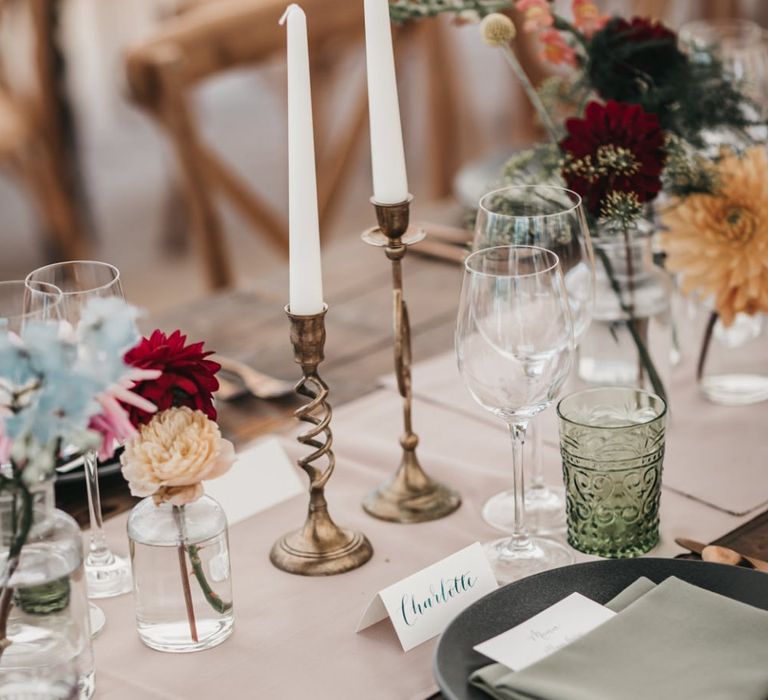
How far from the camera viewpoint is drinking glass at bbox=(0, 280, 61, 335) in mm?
916

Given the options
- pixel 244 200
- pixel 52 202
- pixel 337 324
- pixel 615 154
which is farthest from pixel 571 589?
pixel 52 202

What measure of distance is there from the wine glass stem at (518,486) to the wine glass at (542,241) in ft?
0.21

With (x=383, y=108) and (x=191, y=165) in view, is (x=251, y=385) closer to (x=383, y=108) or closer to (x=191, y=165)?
(x=383, y=108)

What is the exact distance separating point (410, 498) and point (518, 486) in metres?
0.17

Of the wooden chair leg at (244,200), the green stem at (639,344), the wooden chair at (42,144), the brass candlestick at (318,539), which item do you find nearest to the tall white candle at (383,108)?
the brass candlestick at (318,539)

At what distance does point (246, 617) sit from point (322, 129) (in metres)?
2.80

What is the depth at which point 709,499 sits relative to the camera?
115cm

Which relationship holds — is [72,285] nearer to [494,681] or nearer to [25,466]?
[25,466]

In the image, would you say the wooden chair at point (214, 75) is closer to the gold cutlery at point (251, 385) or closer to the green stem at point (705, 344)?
the gold cutlery at point (251, 385)

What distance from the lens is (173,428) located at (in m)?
0.85

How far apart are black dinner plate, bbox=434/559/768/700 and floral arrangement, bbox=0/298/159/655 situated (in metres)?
0.29

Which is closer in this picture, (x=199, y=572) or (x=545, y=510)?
(x=199, y=572)

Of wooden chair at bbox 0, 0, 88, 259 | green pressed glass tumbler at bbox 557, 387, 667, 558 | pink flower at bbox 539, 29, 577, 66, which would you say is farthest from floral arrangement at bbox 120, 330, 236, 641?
wooden chair at bbox 0, 0, 88, 259

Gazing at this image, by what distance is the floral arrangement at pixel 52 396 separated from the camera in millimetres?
691
